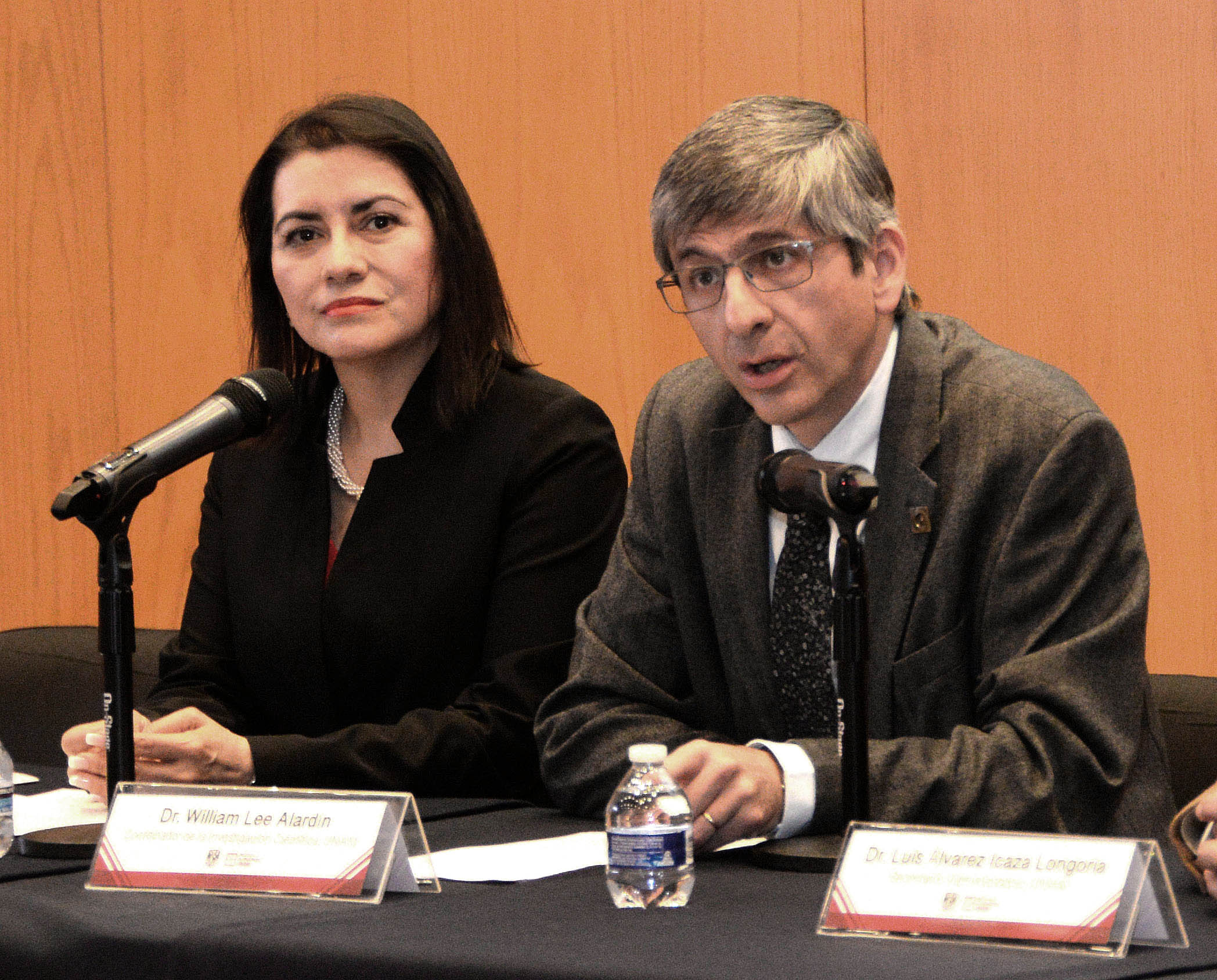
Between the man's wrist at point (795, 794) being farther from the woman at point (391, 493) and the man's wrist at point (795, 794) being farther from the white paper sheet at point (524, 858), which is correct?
the woman at point (391, 493)

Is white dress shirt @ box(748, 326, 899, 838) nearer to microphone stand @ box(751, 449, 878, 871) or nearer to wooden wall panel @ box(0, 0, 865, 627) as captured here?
microphone stand @ box(751, 449, 878, 871)

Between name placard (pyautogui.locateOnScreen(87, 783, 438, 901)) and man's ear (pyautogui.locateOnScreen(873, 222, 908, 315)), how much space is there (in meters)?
0.83

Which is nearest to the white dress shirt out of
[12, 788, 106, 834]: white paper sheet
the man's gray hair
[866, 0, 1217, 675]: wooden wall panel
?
the man's gray hair

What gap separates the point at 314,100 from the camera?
344 cm

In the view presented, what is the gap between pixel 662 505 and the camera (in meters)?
1.90

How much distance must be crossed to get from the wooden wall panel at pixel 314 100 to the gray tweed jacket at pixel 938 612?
1.21 metres

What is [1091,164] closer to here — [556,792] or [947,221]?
[947,221]

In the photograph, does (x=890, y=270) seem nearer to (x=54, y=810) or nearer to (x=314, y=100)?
(x=54, y=810)

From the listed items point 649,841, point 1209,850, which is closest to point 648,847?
point 649,841

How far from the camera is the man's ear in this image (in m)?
1.77

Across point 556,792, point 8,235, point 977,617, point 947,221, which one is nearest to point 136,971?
point 556,792

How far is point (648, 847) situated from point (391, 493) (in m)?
1.13

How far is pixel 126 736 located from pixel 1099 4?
6.56ft

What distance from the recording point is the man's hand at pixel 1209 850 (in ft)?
3.79
